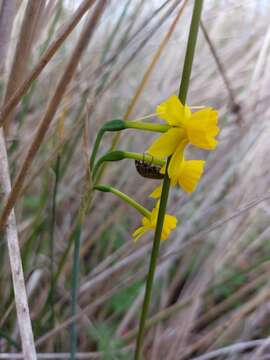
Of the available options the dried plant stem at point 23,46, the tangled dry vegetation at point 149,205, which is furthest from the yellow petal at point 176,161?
the tangled dry vegetation at point 149,205

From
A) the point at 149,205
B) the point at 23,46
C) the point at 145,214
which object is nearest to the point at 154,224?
the point at 145,214

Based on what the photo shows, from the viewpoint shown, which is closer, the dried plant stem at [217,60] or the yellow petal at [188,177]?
the yellow petal at [188,177]

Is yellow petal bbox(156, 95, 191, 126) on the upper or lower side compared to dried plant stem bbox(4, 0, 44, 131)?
lower

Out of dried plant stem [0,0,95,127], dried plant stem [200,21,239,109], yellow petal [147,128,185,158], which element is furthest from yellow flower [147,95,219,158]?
dried plant stem [200,21,239,109]

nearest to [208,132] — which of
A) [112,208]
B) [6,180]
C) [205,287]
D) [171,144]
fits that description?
[171,144]

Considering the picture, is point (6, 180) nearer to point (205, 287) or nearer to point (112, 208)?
point (205, 287)

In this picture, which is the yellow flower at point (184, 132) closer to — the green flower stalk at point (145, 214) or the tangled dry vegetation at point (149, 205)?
the green flower stalk at point (145, 214)

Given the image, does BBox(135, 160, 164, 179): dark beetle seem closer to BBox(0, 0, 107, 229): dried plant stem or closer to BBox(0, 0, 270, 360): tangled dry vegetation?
BBox(0, 0, 107, 229): dried plant stem
